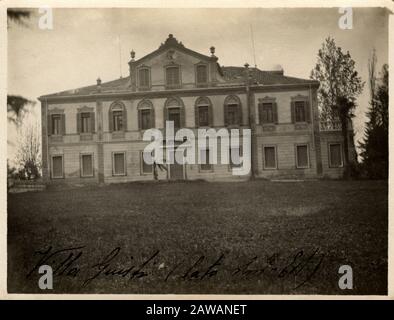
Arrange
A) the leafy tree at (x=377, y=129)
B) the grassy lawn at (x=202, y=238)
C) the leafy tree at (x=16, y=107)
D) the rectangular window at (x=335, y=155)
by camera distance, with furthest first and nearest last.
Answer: the rectangular window at (x=335, y=155) → the leafy tree at (x=16, y=107) → the leafy tree at (x=377, y=129) → the grassy lawn at (x=202, y=238)

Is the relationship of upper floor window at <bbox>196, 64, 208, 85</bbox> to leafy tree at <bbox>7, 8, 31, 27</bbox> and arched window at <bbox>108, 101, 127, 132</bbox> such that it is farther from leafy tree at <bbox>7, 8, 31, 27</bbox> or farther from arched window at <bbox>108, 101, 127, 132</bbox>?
leafy tree at <bbox>7, 8, 31, 27</bbox>

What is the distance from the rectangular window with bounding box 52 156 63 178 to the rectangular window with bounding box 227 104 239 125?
2.92 metres

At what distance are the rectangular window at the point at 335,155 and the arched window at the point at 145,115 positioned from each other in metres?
2.99

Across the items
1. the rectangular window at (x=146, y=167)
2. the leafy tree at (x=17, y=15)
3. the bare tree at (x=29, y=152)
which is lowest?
the rectangular window at (x=146, y=167)

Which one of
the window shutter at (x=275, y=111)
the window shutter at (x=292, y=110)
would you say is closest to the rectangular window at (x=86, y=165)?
the window shutter at (x=275, y=111)

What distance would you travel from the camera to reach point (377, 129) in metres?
6.43

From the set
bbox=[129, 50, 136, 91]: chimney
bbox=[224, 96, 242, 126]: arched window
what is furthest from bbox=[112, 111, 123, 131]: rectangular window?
bbox=[224, 96, 242, 126]: arched window

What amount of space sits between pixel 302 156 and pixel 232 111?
1413 millimetres

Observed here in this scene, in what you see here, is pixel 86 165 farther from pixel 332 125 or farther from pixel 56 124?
pixel 332 125

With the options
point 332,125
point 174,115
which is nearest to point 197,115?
point 174,115

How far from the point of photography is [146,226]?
21.3 feet

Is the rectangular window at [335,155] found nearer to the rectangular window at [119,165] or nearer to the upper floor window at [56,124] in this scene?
the rectangular window at [119,165]

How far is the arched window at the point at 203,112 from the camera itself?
22.5 ft

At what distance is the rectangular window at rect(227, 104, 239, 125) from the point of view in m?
6.82
